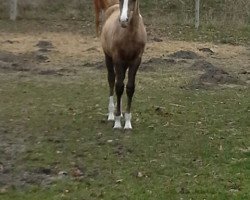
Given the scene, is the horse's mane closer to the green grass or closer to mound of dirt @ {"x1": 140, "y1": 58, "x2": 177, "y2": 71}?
the green grass

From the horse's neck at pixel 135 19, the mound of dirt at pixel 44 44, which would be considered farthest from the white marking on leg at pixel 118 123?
the mound of dirt at pixel 44 44

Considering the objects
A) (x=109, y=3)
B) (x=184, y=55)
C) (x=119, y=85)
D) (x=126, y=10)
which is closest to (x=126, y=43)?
(x=126, y=10)

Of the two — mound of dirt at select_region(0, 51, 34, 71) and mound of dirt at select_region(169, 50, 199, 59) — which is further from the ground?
mound of dirt at select_region(0, 51, 34, 71)

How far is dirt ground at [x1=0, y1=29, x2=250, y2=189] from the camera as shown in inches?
481

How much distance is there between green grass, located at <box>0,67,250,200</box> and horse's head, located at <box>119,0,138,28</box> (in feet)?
4.27

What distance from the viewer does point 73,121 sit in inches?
318

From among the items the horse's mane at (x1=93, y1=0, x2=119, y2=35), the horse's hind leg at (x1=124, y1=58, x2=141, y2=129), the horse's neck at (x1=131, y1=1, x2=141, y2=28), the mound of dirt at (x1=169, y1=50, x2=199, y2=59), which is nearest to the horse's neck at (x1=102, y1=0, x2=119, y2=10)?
the horse's mane at (x1=93, y1=0, x2=119, y2=35)

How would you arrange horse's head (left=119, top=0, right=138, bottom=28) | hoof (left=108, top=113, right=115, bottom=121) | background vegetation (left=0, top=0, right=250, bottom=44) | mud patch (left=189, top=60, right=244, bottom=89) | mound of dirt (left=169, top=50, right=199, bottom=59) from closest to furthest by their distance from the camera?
horse's head (left=119, top=0, right=138, bottom=28) < hoof (left=108, top=113, right=115, bottom=121) < mud patch (left=189, top=60, right=244, bottom=89) < mound of dirt (left=169, top=50, right=199, bottom=59) < background vegetation (left=0, top=0, right=250, bottom=44)

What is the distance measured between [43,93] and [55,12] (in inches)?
428

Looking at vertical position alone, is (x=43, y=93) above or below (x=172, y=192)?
below

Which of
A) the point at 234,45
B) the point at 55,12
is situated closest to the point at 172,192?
the point at 234,45

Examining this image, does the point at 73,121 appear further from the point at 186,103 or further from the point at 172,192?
the point at 172,192

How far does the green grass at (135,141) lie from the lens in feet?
17.9

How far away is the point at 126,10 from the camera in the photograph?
693 cm
